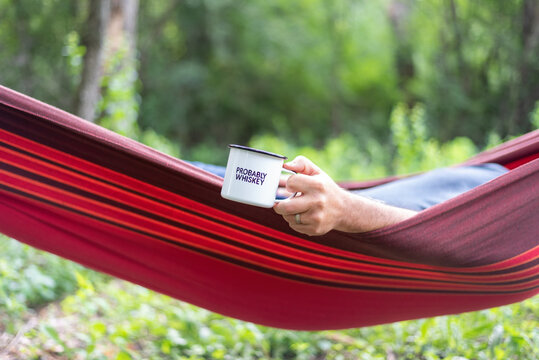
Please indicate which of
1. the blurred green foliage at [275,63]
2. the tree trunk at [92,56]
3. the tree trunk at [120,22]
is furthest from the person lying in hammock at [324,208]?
the blurred green foliage at [275,63]

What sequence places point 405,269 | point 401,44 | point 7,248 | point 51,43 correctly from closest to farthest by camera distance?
point 405,269, point 7,248, point 51,43, point 401,44

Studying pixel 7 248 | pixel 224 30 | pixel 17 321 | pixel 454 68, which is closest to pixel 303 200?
Answer: pixel 17 321

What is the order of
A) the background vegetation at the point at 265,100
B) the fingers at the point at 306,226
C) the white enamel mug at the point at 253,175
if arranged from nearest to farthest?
the white enamel mug at the point at 253,175 → the fingers at the point at 306,226 → the background vegetation at the point at 265,100

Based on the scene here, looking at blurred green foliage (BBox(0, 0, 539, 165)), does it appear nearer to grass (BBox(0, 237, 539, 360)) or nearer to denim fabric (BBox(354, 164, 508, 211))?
grass (BBox(0, 237, 539, 360))

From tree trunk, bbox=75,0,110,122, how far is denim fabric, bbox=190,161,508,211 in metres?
1.51

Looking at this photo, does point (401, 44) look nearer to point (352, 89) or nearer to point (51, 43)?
point (352, 89)

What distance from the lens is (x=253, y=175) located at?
89 cm

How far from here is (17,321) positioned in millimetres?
2146

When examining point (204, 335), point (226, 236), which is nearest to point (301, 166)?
point (226, 236)

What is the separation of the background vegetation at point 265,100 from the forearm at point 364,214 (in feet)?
2.65

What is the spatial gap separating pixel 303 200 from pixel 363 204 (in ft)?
0.49

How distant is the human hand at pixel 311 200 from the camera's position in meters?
0.97

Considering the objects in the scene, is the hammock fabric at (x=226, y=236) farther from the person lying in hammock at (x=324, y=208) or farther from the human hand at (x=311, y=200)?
the human hand at (x=311, y=200)

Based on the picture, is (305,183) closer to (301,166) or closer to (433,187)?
(301,166)
